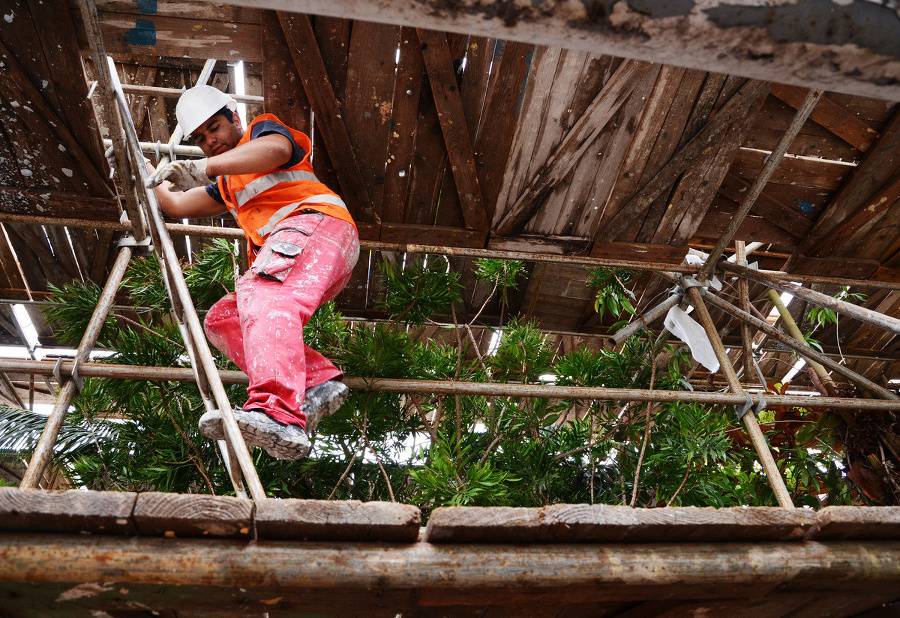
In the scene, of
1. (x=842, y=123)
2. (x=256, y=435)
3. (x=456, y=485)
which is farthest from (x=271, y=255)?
(x=842, y=123)

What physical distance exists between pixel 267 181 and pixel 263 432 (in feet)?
4.77

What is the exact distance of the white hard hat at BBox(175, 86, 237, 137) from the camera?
10.4 feet

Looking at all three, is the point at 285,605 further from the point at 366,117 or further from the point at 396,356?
the point at 366,117

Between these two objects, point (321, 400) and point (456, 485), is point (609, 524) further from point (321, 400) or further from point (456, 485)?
point (456, 485)

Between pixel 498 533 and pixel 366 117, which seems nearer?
pixel 498 533

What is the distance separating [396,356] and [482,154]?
1.35 m

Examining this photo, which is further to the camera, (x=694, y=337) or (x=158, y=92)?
(x=158, y=92)

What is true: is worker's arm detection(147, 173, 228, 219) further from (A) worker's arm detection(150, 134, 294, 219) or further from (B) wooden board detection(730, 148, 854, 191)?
(B) wooden board detection(730, 148, 854, 191)

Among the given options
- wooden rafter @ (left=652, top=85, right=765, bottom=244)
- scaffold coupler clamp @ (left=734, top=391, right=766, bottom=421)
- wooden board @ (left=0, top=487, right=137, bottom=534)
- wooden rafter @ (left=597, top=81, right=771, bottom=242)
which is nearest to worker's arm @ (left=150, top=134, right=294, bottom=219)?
wooden board @ (left=0, top=487, right=137, bottom=534)

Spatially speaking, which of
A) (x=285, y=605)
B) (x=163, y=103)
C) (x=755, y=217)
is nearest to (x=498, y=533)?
(x=285, y=605)

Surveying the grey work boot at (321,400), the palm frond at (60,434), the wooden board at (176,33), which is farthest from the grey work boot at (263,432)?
the wooden board at (176,33)

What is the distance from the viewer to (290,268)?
2738 mm

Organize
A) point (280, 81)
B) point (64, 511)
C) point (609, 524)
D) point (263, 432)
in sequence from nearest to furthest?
point (64, 511), point (609, 524), point (263, 432), point (280, 81)

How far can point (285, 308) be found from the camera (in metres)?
2.56
